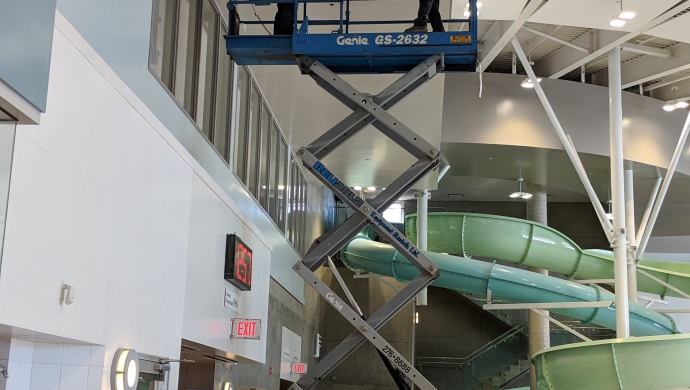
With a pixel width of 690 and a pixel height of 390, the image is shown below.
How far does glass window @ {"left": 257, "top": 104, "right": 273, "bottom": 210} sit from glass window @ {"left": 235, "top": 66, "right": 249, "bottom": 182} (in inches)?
52.9

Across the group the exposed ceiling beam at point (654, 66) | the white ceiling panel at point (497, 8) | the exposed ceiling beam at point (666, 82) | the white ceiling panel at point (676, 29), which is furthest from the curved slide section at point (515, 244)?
the white ceiling panel at point (497, 8)

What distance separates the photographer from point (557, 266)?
20344 millimetres

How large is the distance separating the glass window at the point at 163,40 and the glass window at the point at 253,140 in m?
4.67

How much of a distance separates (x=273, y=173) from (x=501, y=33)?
604 cm

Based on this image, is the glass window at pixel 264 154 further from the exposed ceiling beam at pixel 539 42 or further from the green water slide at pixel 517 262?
the exposed ceiling beam at pixel 539 42

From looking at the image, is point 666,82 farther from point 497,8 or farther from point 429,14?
point 429,14

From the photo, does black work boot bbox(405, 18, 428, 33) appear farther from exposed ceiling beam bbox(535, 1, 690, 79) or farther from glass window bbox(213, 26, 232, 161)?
exposed ceiling beam bbox(535, 1, 690, 79)

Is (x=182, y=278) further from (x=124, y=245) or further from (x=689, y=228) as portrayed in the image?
(x=689, y=228)

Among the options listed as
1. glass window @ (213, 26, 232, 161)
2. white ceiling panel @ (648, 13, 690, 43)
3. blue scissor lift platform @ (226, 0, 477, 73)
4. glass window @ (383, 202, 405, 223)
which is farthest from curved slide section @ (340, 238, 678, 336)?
glass window @ (383, 202, 405, 223)

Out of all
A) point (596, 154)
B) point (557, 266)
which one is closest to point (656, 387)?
point (557, 266)

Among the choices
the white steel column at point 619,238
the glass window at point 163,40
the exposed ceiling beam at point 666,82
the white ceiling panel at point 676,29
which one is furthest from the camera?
the exposed ceiling beam at point 666,82

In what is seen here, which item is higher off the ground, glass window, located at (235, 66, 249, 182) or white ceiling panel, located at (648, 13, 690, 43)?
white ceiling panel, located at (648, 13, 690, 43)

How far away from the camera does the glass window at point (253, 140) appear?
1424 cm

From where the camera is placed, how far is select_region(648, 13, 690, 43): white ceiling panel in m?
13.2
